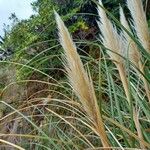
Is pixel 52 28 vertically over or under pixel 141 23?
over

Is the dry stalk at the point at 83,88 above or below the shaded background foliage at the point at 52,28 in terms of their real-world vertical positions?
below

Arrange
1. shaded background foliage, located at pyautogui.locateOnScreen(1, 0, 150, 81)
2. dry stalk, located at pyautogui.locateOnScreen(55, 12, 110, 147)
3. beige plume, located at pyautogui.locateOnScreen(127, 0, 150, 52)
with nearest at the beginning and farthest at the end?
dry stalk, located at pyautogui.locateOnScreen(55, 12, 110, 147) → beige plume, located at pyautogui.locateOnScreen(127, 0, 150, 52) → shaded background foliage, located at pyautogui.locateOnScreen(1, 0, 150, 81)

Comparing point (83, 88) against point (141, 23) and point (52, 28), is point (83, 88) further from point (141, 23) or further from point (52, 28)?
point (52, 28)

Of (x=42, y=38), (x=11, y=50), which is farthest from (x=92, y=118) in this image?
(x=11, y=50)

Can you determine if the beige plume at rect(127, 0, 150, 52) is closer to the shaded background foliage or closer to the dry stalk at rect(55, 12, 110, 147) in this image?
the dry stalk at rect(55, 12, 110, 147)

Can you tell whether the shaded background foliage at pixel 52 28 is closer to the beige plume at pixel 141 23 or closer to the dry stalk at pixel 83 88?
the beige plume at pixel 141 23

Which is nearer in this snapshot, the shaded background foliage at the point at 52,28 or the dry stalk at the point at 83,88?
the dry stalk at the point at 83,88

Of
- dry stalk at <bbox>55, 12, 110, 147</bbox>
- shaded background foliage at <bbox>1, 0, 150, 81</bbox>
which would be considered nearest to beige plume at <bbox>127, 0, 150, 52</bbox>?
dry stalk at <bbox>55, 12, 110, 147</bbox>

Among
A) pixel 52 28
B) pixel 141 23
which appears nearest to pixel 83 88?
pixel 141 23

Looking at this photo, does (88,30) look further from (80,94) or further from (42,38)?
(80,94)

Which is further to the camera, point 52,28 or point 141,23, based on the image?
point 52,28

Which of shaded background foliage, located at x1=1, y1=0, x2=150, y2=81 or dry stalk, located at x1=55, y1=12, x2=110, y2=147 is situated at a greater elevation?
shaded background foliage, located at x1=1, y1=0, x2=150, y2=81

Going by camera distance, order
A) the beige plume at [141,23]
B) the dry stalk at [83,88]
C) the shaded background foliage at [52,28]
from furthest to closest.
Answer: the shaded background foliage at [52,28] < the beige plume at [141,23] < the dry stalk at [83,88]

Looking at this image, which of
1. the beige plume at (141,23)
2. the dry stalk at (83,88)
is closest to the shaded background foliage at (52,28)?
the beige plume at (141,23)
